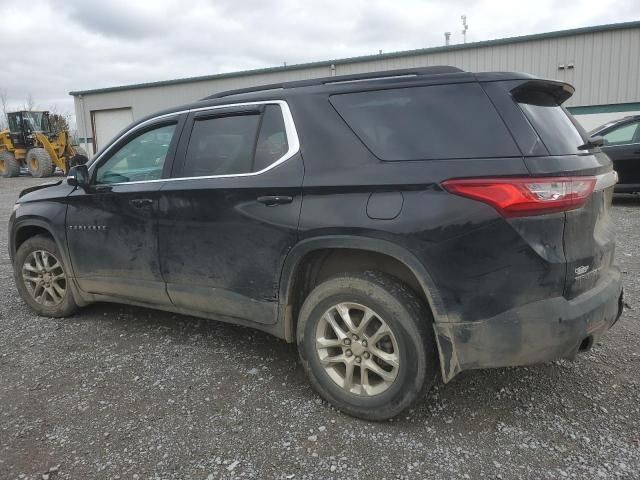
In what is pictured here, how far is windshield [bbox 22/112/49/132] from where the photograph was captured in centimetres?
2339

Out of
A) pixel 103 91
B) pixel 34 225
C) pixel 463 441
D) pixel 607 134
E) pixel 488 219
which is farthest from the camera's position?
pixel 103 91

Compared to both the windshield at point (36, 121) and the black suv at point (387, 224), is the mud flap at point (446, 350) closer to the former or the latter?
the black suv at point (387, 224)

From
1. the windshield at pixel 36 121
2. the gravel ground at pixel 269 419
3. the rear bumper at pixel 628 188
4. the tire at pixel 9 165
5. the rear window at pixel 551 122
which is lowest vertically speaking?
the gravel ground at pixel 269 419

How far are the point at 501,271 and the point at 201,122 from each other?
220cm

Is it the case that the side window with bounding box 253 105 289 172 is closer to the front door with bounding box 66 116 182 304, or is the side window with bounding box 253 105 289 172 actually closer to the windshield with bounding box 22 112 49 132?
the front door with bounding box 66 116 182 304

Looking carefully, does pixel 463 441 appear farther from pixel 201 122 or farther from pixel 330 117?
pixel 201 122

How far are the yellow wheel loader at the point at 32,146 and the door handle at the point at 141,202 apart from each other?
21.6 m

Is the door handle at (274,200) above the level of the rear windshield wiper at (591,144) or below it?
below

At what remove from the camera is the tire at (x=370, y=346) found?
2.51m

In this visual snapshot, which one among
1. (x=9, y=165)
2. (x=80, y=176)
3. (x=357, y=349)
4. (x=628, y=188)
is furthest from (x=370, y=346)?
(x=9, y=165)

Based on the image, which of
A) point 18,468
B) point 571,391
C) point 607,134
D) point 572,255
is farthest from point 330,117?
point 607,134

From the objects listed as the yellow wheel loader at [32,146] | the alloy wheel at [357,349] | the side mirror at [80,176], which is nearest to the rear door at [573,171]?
the alloy wheel at [357,349]

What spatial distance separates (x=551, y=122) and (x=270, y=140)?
1549 millimetres

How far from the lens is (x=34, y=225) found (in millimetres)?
4273
